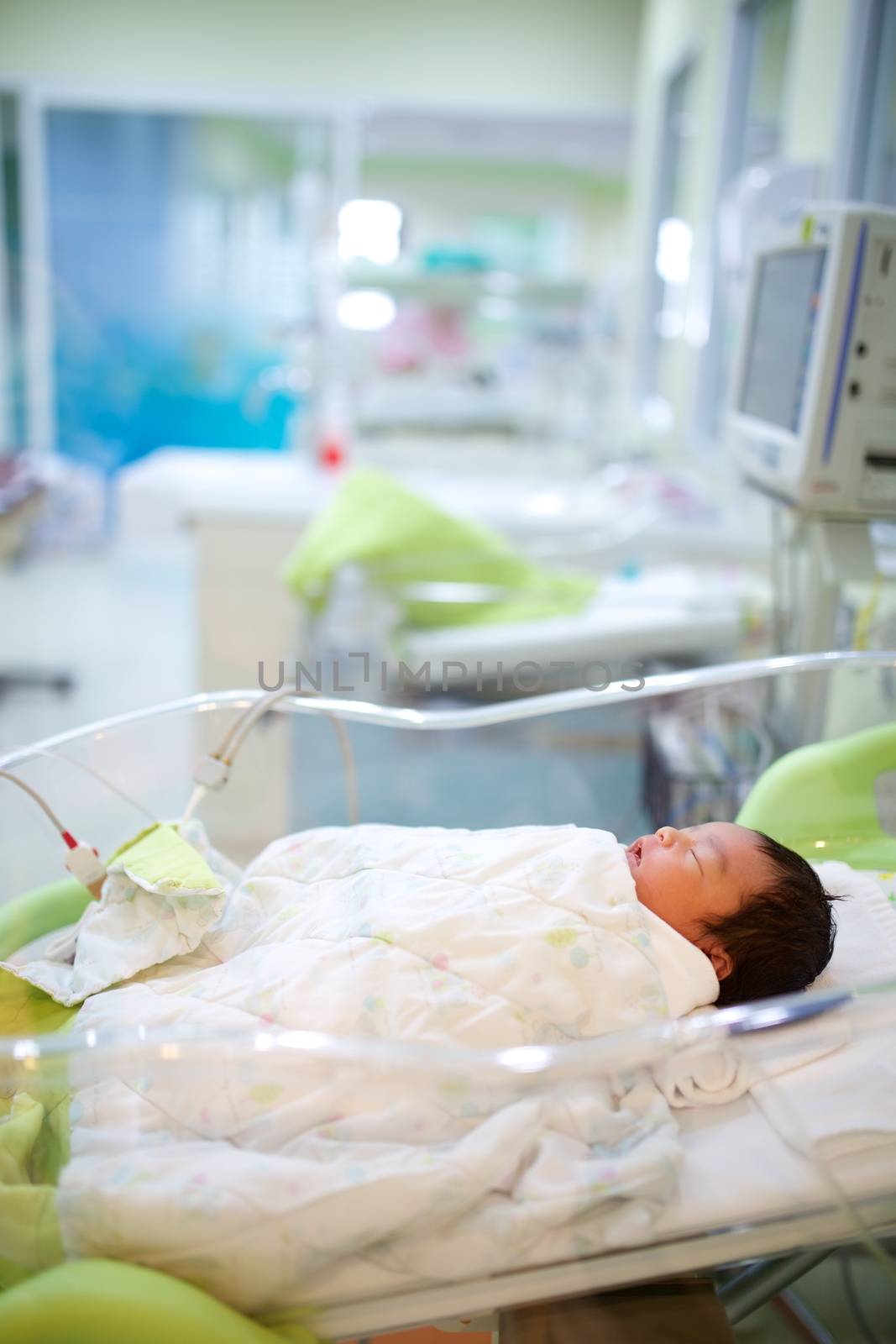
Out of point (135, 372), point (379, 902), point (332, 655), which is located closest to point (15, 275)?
point (135, 372)

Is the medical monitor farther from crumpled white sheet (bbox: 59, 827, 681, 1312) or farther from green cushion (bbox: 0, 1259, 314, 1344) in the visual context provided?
green cushion (bbox: 0, 1259, 314, 1344)

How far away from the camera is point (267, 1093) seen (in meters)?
0.82

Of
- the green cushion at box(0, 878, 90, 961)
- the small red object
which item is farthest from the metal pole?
the small red object

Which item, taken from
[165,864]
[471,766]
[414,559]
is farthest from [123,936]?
[414,559]

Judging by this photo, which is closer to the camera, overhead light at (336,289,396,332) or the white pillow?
the white pillow

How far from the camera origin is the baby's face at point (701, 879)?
1.05 m

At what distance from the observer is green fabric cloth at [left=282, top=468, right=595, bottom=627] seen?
2.44 m

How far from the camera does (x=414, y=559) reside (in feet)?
8.45

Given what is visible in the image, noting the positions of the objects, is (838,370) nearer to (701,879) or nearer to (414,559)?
(701,879)

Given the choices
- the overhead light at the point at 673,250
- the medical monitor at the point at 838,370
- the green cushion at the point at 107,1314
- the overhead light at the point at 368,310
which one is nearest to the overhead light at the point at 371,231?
the overhead light at the point at 368,310

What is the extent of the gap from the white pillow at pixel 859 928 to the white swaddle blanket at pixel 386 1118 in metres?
0.18

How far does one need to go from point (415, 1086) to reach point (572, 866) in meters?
0.29

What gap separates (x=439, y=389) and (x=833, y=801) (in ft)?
12.2

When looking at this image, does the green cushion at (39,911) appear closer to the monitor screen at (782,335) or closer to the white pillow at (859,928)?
the white pillow at (859,928)
